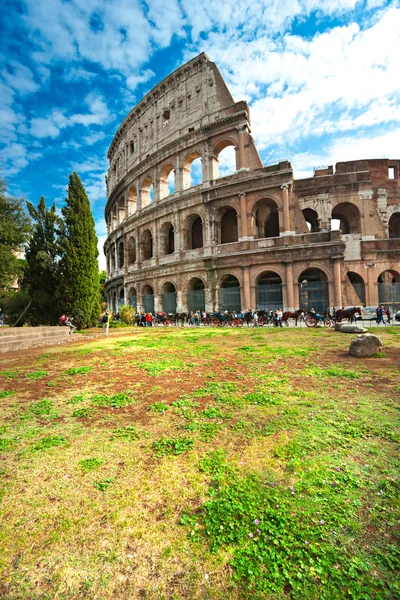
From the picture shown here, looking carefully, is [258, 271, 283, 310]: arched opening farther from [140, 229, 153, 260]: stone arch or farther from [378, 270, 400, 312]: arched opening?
[140, 229, 153, 260]: stone arch

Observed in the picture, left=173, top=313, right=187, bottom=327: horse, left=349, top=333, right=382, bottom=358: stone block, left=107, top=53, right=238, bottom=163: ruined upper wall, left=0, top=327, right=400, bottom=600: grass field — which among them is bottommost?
left=0, top=327, right=400, bottom=600: grass field

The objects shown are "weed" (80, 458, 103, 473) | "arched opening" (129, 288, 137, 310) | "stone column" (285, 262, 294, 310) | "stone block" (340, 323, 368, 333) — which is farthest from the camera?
"arched opening" (129, 288, 137, 310)

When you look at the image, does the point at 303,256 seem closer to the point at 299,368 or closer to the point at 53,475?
the point at 299,368

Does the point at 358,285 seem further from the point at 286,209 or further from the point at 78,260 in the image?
the point at 78,260

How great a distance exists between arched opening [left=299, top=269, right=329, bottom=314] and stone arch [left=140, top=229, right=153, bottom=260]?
1628cm

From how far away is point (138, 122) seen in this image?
3072 cm

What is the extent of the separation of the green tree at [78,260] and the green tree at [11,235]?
132 inches

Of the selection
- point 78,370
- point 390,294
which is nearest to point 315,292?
point 390,294

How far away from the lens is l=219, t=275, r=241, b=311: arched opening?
72.9 feet

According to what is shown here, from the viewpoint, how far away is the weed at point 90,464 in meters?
2.89

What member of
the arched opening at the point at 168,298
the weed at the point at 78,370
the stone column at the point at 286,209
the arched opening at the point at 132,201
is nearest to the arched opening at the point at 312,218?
the stone column at the point at 286,209

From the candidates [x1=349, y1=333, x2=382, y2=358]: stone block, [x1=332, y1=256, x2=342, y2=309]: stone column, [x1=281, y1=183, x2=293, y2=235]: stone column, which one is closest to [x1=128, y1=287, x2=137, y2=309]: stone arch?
[x1=281, y1=183, x2=293, y2=235]: stone column

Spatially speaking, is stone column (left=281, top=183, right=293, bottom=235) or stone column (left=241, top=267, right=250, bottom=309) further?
stone column (left=241, top=267, right=250, bottom=309)

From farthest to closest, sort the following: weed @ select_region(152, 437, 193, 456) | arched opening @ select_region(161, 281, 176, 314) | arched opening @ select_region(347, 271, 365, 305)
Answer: arched opening @ select_region(161, 281, 176, 314)
arched opening @ select_region(347, 271, 365, 305)
weed @ select_region(152, 437, 193, 456)
